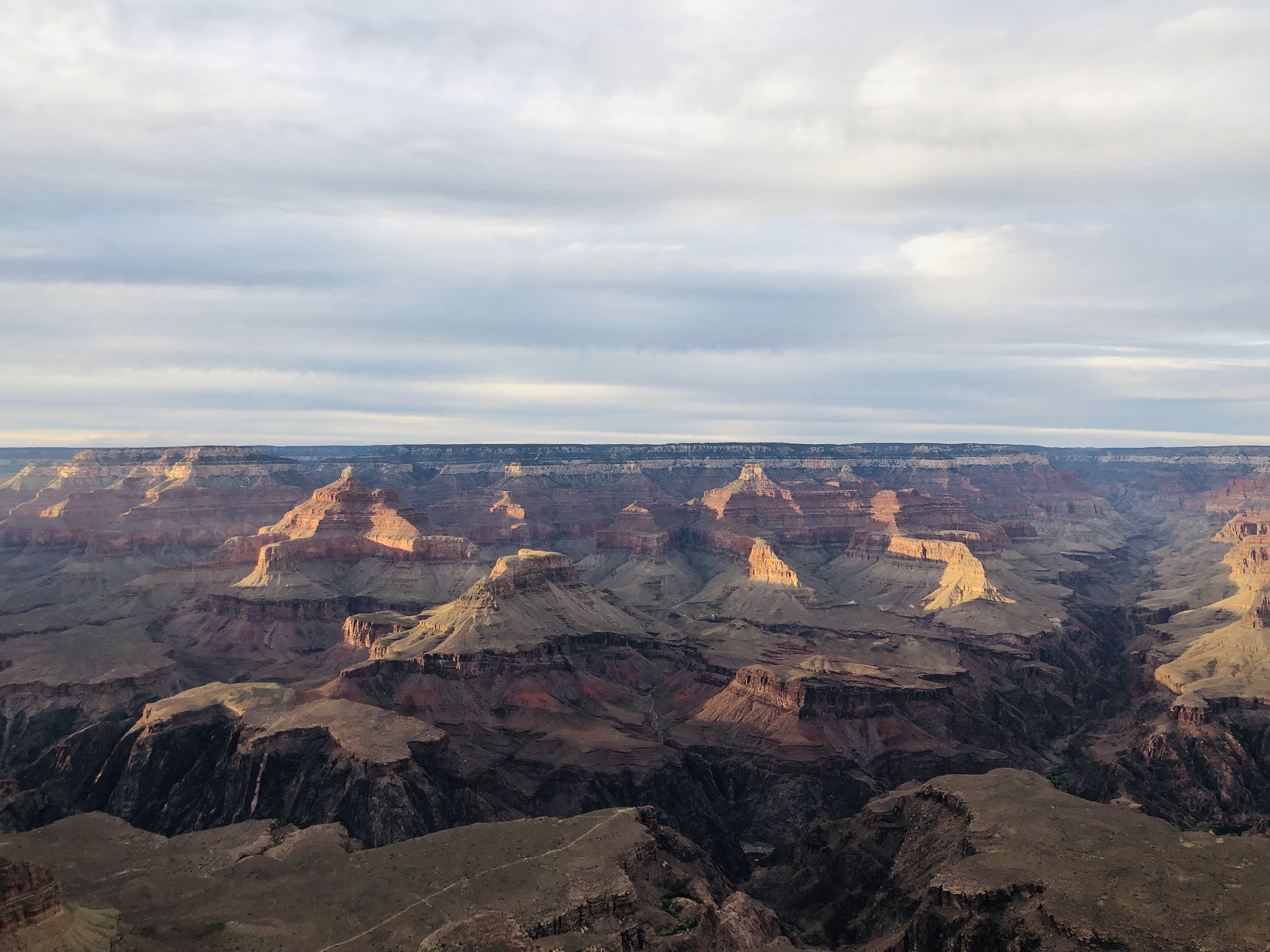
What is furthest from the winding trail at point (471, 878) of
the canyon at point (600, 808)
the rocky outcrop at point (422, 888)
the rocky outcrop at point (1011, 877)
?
the rocky outcrop at point (1011, 877)

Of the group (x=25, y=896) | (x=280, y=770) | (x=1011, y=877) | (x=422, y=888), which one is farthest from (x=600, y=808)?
(x=25, y=896)

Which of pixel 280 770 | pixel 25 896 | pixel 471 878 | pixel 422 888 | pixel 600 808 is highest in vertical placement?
pixel 25 896

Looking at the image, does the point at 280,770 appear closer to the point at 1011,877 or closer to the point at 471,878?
the point at 471,878

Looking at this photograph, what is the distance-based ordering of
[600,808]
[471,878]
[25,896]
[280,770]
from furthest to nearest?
[600,808], [280,770], [471,878], [25,896]

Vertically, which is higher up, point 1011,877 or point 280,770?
point 1011,877

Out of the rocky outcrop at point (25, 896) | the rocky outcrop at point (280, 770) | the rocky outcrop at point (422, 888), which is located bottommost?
the rocky outcrop at point (280, 770)

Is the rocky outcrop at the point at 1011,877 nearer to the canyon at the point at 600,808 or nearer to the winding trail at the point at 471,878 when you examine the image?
the canyon at the point at 600,808

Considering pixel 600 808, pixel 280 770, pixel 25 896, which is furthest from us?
pixel 600 808
